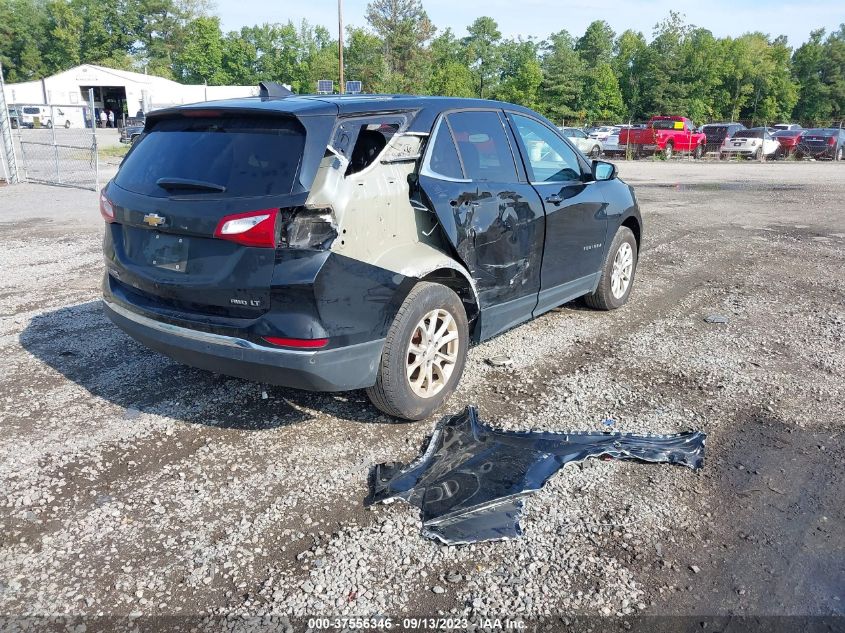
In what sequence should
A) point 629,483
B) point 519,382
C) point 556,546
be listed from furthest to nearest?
point 519,382
point 629,483
point 556,546

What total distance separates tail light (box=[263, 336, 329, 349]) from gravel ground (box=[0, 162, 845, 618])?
68 centimetres

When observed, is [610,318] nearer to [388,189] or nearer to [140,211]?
[388,189]

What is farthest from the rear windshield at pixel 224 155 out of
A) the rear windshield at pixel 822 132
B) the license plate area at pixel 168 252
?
the rear windshield at pixel 822 132

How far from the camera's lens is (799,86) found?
2960 inches

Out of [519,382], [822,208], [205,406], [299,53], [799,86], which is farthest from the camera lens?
[299,53]

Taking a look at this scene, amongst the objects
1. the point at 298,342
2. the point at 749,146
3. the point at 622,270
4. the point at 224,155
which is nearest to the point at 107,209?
the point at 224,155

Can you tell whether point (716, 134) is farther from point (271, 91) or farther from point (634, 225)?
point (271, 91)

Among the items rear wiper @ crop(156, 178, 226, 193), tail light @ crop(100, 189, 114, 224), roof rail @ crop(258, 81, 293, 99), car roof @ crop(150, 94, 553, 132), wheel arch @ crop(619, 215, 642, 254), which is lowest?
wheel arch @ crop(619, 215, 642, 254)

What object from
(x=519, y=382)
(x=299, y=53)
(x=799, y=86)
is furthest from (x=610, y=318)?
(x=299, y=53)

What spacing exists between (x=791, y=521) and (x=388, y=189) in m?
2.55

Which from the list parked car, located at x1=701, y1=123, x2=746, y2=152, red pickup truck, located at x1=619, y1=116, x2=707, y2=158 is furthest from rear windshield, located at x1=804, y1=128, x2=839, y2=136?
red pickup truck, located at x1=619, y1=116, x2=707, y2=158

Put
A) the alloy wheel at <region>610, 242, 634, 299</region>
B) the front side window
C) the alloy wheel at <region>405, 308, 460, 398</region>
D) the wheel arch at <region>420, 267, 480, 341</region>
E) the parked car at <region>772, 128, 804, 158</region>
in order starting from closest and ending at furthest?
the alloy wheel at <region>405, 308, 460, 398</region> < the wheel arch at <region>420, 267, 480, 341</region> < the front side window < the alloy wheel at <region>610, 242, 634, 299</region> < the parked car at <region>772, 128, 804, 158</region>

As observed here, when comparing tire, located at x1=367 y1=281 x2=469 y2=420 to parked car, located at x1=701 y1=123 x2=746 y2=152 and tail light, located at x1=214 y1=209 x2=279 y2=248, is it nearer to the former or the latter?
tail light, located at x1=214 y1=209 x2=279 y2=248

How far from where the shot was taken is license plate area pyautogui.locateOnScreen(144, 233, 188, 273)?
137 inches
